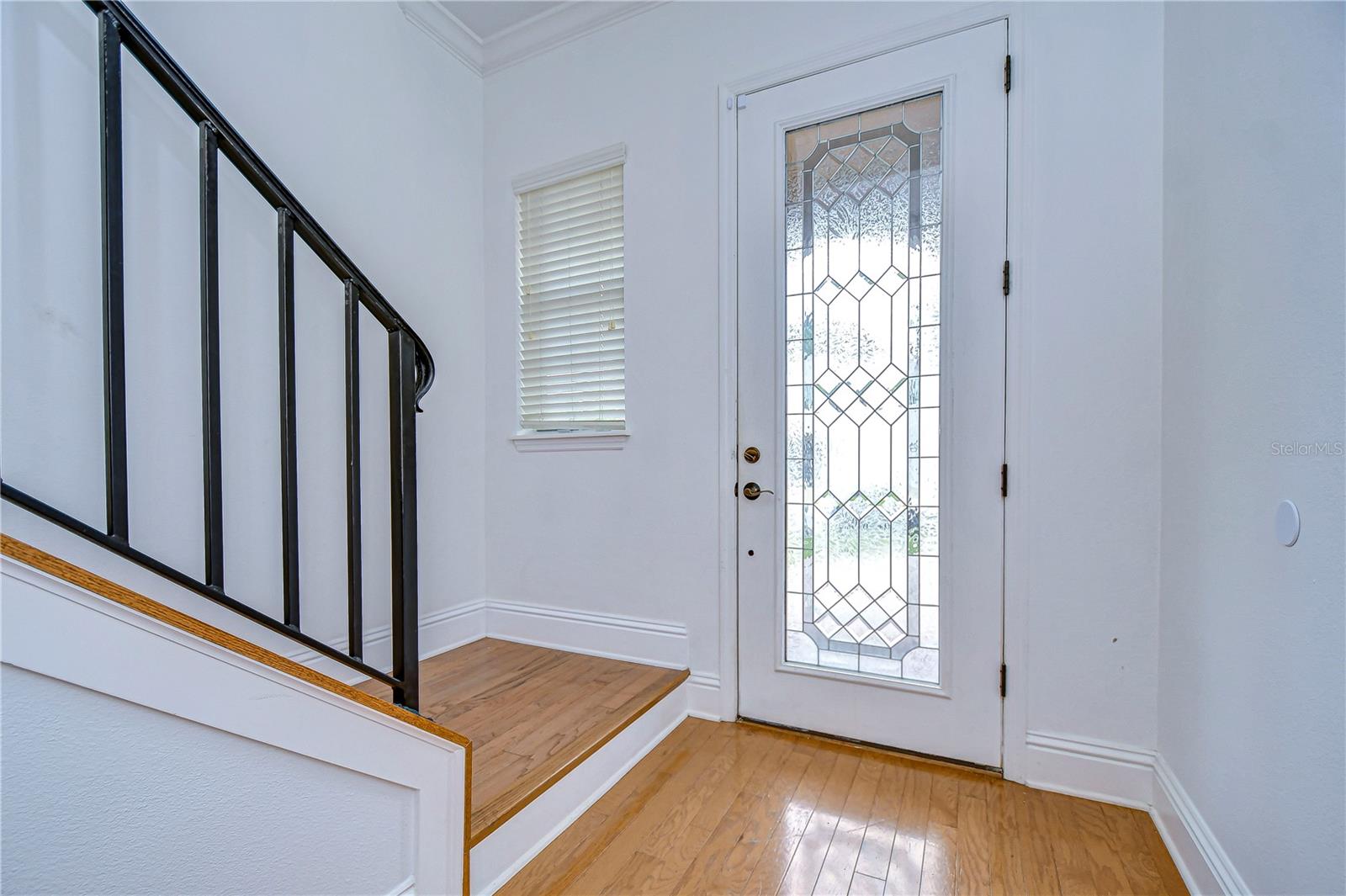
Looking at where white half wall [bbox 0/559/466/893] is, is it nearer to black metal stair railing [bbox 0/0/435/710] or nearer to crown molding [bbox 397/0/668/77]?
black metal stair railing [bbox 0/0/435/710]

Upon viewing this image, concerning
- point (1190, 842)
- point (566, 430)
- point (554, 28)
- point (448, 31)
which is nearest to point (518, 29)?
point (554, 28)

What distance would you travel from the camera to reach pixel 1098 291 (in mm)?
1847

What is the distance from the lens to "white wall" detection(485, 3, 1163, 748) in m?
1.81

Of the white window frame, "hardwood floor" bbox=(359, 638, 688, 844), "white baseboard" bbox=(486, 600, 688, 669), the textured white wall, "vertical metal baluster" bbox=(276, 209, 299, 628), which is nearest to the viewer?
the textured white wall

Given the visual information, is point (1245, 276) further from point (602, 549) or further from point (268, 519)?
point (268, 519)

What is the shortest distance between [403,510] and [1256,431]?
5.91 feet

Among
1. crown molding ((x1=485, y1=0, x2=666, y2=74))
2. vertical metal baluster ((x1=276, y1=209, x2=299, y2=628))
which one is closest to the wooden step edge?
vertical metal baluster ((x1=276, y1=209, x2=299, y2=628))

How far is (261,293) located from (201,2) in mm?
849

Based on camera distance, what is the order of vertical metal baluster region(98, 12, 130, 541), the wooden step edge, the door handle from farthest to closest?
the door handle → the wooden step edge → vertical metal baluster region(98, 12, 130, 541)

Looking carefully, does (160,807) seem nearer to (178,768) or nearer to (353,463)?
(178,768)

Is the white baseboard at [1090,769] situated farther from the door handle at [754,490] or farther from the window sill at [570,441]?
the window sill at [570,441]

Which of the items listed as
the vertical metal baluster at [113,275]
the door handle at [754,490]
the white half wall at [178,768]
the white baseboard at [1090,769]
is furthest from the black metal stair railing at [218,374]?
the white baseboard at [1090,769]

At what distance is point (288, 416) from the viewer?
4.02 feet

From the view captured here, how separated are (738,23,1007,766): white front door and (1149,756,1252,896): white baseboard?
42cm
